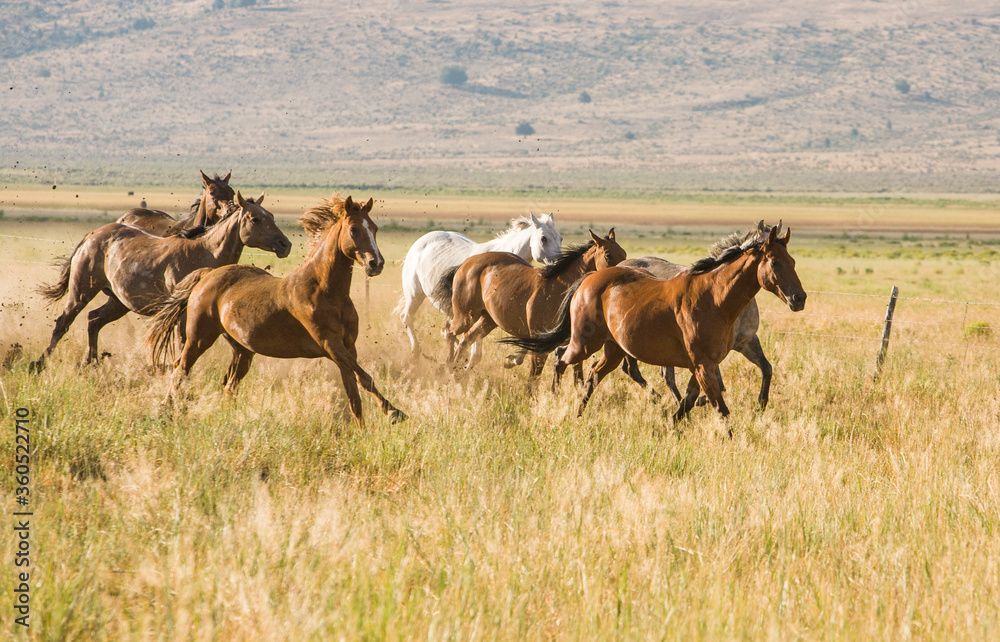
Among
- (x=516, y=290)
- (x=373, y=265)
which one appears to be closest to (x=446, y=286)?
(x=516, y=290)

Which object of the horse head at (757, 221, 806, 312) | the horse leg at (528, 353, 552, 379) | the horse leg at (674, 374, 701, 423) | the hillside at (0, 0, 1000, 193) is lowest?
the horse leg at (528, 353, 552, 379)

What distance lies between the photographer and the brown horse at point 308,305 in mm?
6863

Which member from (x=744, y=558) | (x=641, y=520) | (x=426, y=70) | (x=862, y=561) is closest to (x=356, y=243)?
(x=641, y=520)

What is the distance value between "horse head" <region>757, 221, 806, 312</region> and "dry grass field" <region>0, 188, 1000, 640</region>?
1030 millimetres

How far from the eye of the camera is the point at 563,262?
31.4ft

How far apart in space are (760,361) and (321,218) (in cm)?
440

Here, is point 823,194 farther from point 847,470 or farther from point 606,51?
point 847,470

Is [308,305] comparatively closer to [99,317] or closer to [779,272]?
[779,272]

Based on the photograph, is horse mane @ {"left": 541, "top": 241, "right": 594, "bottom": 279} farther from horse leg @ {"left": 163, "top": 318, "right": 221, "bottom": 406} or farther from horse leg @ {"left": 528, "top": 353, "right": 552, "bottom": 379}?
horse leg @ {"left": 163, "top": 318, "right": 221, "bottom": 406}

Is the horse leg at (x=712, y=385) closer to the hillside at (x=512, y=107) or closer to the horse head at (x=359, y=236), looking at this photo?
the horse head at (x=359, y=236)

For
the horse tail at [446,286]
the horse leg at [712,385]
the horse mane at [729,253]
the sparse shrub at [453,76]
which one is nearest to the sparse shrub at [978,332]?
the horse tail at [446,286]

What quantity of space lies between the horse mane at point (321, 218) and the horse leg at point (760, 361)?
4.10 meters

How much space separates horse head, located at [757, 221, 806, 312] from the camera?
6.75 m

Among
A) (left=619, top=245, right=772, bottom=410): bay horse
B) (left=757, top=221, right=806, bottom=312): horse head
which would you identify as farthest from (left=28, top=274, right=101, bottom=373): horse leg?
(left=757, top=221, right=806, bottom=312): horse head
